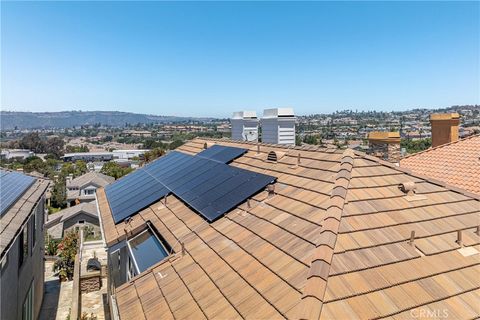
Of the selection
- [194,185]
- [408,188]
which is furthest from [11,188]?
[408,188]

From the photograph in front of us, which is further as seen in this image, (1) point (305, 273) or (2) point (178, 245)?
(2) point (178, 245)

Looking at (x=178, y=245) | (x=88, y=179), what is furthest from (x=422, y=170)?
(x=88, y=179)

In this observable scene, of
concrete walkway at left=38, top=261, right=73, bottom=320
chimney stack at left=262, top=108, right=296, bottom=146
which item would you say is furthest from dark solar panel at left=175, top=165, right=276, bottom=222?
concrete walkway at left=38, top=261, right=73, bottom=320

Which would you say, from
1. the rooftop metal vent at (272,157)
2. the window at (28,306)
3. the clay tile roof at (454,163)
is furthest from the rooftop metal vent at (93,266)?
the clay tile roof at (454,163)

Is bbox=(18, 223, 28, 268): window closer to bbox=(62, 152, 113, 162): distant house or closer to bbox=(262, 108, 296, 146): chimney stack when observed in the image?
bbox=(262, 108, 296, 146): chimney stack

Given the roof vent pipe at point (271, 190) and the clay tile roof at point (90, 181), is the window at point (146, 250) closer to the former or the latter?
the roof vent pipe at point (271, 190)

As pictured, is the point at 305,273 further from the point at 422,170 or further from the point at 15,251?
the point at 15,251
